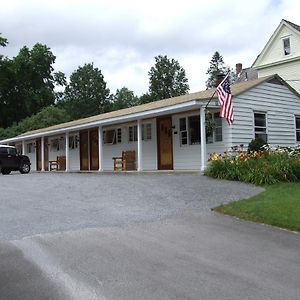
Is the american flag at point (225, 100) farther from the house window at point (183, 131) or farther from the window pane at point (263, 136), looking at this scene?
the house window at point (183, 131)

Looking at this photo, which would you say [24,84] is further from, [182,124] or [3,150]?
[182,124]

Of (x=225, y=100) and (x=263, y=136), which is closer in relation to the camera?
(x=225, y=100)

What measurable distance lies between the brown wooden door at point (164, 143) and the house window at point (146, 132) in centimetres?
82

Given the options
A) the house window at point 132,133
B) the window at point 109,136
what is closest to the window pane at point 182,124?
the house window at point 132,133

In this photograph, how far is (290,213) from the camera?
31.4ft

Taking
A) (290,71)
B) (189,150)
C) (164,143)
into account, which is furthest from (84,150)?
(290,71)

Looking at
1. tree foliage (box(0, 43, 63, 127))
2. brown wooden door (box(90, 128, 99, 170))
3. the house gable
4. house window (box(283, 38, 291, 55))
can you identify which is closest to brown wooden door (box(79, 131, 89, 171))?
brown wooden door (box(90, 128, 99, 170))

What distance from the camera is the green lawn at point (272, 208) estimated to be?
29.9 ft

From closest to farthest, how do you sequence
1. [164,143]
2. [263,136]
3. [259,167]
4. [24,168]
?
[259,167] < [263,136] < [164,143] < [24,168]

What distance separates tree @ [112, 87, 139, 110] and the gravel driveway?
63117 mm

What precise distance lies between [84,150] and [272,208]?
19494 mm

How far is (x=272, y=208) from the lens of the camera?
33.1ft

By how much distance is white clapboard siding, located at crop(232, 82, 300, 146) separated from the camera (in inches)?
755

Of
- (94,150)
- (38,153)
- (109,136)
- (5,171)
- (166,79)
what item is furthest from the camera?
(166,79)
